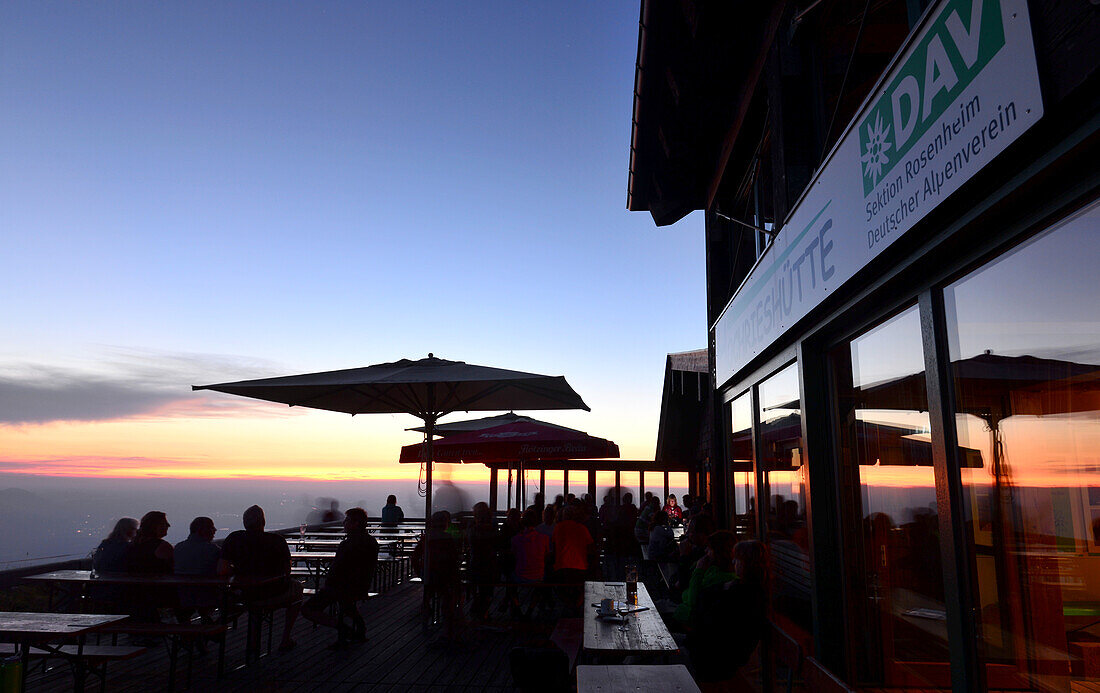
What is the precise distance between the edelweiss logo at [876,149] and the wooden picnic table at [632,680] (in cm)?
252

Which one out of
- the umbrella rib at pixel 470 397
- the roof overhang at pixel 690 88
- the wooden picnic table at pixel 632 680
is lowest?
the wooden picnic table at pixel 632 680

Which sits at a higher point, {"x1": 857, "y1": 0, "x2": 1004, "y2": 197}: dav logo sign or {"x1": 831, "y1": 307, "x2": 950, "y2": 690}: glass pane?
{"x1": 857, "y1": 0, "x2": 1004, "y2": 197}: dav logo sign

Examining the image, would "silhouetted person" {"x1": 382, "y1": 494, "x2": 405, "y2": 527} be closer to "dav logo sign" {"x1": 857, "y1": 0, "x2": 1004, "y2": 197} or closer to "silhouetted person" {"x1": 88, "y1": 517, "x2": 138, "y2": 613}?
"silhouetted person" {"x1": 88, "y1": 517, "x2": 138, "y2": 613}

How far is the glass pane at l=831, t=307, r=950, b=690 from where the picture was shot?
320 cm

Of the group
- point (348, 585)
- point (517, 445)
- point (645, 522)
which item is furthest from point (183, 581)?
point (645, 522)

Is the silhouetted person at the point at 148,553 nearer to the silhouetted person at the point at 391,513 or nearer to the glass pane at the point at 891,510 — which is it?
the glass pane at the point at 891,510

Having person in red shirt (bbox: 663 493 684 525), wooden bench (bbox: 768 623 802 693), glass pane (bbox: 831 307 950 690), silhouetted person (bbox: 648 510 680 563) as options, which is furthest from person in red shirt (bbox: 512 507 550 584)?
person in red shirt (bbox: 663 493 684 525)

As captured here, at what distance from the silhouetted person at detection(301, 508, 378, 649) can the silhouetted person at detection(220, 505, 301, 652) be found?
0.86 ft

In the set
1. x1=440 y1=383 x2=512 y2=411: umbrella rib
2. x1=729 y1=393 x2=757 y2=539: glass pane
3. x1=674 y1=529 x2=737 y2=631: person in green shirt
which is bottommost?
x1=674 y1=529 x2=737 y2=631: person in green shirt

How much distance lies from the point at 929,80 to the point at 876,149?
55cm

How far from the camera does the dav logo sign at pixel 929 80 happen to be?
79.5 inches

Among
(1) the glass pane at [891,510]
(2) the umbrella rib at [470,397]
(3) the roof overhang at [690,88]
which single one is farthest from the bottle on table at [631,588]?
(3) the roof overhang at [690,88]

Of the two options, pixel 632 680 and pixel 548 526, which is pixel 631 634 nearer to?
pixel 632 680

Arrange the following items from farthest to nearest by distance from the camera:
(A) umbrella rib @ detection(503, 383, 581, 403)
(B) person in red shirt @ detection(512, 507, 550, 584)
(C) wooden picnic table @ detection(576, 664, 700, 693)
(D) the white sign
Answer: (A) umbrella rib @ detection(503, 383, 581, 403) → (B) person in red shirt @ detection(512, 507, 550, 584) → (C) wooden picnic table @ detection(576, 664, 700, 693) → (D) the white sign
